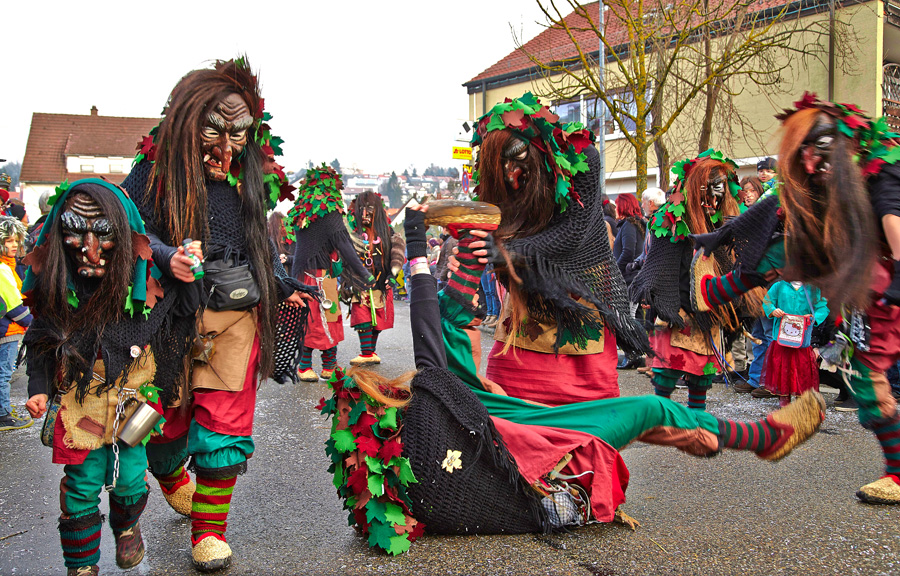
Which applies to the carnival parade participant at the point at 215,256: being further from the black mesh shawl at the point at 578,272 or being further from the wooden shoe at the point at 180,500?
the black mesh shawl at the point at 578,272

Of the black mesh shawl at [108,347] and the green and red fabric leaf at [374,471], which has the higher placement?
the black mesh shawl at [108,347]

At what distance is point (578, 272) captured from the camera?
3.37m

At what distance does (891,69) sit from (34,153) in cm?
4598

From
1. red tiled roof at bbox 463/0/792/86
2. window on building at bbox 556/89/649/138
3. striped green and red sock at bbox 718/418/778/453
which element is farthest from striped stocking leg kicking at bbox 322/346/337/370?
A: red tiled roof at bbox 463/0/792/86

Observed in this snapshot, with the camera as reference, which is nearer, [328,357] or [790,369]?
[790,369]

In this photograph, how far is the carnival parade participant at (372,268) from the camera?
827 centimetres

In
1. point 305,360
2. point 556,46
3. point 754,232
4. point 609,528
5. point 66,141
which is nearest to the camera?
point 609,528

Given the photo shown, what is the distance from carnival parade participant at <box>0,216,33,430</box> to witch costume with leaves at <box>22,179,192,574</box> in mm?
3353

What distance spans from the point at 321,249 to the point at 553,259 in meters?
4.87

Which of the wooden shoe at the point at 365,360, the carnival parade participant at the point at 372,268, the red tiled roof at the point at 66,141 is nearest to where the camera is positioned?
the carnival parade participant at the point at 372,268

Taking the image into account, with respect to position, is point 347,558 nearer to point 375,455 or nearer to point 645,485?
point 375,455

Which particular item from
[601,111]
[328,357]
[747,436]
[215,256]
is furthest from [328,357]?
[601,111]

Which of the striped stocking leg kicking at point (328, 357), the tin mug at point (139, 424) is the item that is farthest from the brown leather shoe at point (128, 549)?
the striped stocking leg kicking at point (328, 357)

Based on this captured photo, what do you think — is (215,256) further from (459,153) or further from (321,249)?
(459,153)
